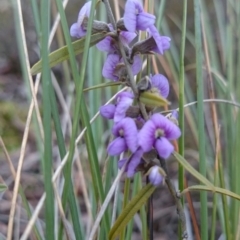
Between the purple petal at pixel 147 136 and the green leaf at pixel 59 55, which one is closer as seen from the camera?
the purple petal at pixel 147 136

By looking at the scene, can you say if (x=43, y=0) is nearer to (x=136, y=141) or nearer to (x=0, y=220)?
(x=136, y=141)

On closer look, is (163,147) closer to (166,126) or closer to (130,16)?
(166,126)

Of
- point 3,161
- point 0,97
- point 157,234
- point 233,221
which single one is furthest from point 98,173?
point 0,97

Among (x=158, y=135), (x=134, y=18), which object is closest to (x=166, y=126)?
(x=158, y=135)

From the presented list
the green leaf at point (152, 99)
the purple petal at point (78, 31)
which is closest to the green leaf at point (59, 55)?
the purple petal at point (78, 31)

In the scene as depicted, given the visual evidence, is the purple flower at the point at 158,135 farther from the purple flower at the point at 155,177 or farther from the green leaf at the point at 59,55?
the green leaf at the point at 59,55

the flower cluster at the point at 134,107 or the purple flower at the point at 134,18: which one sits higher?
the purple flower at the point at 134,18

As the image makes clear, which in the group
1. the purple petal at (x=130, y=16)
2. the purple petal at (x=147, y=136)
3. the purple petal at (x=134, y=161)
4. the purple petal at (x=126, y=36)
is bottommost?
the purple petal at (x=134, y=161)
